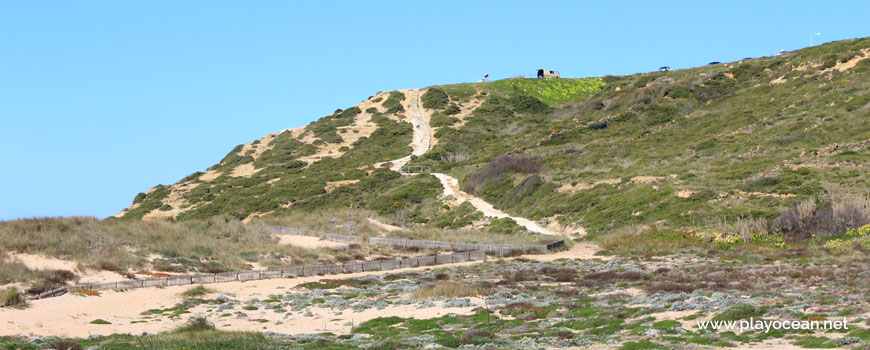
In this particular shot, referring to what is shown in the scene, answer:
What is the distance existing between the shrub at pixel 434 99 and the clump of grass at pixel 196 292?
9605cm

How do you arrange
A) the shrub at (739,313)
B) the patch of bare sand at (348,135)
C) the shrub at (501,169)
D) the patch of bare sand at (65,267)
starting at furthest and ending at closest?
the patch of bare sand at (348,135)
the shrub at (501,169)
the patch of bare sand at (65,267)
the shrub at (739,313)

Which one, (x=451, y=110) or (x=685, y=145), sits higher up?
(x=451, y=110)

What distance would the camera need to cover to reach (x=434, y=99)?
427 feet

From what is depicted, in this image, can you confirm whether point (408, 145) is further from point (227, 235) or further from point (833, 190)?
point (833, 190)

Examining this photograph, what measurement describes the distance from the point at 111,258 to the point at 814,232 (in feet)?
124

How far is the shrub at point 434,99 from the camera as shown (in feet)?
419

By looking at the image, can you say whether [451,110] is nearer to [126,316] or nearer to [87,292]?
[87,292]

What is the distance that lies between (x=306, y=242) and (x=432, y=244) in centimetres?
919

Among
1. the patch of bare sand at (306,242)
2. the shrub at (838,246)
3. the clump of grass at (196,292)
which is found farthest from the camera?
the patch of bare sand at (306,242)

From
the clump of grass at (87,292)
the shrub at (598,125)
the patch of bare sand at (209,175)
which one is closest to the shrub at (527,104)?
the shrub at (598,125)

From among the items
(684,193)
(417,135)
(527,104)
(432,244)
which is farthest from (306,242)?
(527,104)

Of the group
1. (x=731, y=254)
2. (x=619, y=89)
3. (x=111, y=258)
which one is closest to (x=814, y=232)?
(x=731, y=254)

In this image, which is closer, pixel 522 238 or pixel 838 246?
pixel 838 246

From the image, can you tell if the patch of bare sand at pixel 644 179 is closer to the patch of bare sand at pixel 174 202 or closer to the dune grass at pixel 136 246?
the dune grass at pixel 136 246
